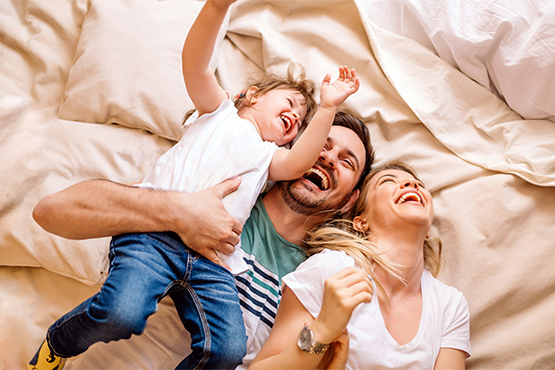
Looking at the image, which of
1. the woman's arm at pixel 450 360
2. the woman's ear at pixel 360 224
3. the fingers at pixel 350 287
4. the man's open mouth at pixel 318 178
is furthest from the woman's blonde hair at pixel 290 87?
the woman's arm at pixel 450 360

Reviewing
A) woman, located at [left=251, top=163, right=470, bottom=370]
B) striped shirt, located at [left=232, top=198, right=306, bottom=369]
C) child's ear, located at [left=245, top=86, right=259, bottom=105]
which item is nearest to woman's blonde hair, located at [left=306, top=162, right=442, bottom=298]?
woman, located at [left=251, top=163, right=470, bottom=370]

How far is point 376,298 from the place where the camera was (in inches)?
61.9

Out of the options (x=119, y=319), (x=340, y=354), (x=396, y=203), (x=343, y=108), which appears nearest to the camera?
(x=119, y=319)

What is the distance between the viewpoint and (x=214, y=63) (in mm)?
2047

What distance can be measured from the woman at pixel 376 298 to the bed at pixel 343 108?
20 centimetres

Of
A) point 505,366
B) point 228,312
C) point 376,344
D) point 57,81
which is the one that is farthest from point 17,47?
point 505,366

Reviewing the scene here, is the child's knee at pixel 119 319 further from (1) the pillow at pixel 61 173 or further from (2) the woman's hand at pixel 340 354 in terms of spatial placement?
(2) the woman's hand at pixel 340 354

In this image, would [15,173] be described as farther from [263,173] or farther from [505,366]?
[505,366]

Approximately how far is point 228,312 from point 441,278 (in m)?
0.98

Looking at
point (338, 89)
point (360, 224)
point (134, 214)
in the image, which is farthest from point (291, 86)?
point (134, 214)

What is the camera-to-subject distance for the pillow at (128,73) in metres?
1.92

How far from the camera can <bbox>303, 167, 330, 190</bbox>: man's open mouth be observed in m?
1.82

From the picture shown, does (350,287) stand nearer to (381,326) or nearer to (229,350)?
(381,326)

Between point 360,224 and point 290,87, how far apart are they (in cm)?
71
